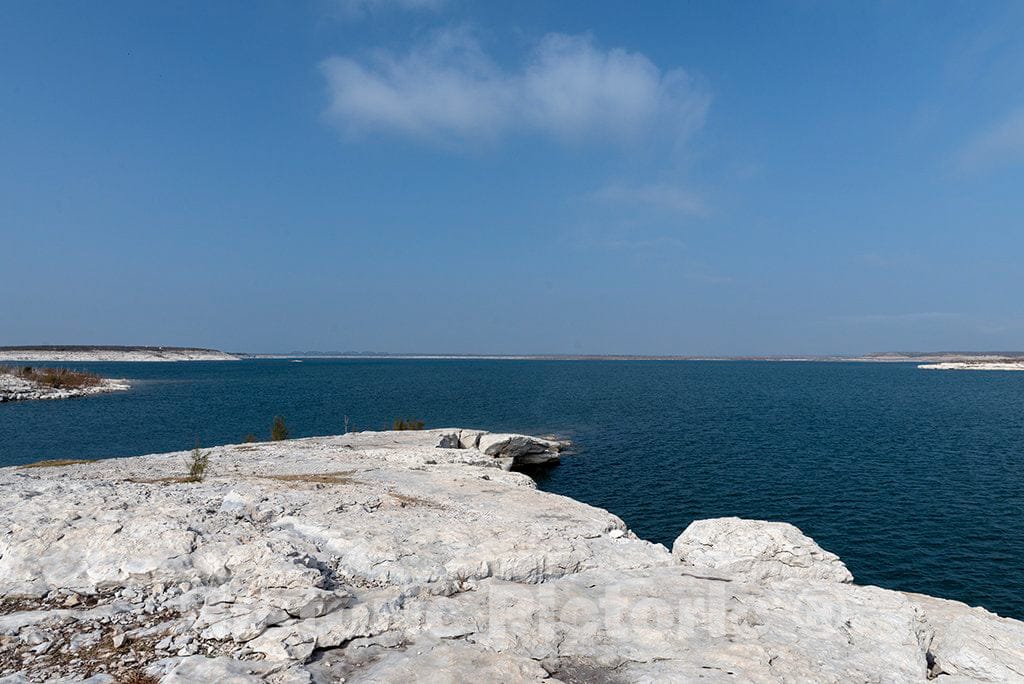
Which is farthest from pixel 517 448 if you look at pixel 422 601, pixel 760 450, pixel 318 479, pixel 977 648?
pixel 977 648

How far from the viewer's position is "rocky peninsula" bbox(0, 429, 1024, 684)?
30.5 feet

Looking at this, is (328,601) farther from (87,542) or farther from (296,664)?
(87,542)

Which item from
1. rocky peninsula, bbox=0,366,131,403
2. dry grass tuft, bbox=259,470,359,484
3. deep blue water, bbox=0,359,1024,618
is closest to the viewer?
dry grass tuft, bbox=259,470,359,484

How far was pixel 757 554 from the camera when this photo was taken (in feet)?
50.0

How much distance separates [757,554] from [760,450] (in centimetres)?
3706

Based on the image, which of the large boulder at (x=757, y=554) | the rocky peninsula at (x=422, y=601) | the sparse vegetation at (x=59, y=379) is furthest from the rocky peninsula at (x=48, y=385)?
the large boulder at (x=757, y=554)

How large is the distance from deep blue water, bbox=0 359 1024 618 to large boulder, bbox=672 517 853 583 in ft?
36.9

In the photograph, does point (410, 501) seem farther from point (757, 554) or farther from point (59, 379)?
point (59, 379)

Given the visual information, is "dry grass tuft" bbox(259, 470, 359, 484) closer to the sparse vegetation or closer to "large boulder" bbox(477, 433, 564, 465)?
"large boulder" bbox(477, 433, 564, 465)

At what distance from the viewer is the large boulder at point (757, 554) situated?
14.7m

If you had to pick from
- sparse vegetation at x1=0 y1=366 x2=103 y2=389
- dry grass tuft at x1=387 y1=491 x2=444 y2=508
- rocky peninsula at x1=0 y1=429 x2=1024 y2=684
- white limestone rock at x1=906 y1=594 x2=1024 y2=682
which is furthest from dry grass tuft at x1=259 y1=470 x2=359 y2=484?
sparse vegetation at x1=0 y1=366 x2=103 y2=389

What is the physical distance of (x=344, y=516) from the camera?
16906mm

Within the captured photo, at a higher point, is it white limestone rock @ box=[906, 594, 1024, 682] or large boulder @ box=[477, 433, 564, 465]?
white limestone rock @ box=[906, 594, 1024, 682]

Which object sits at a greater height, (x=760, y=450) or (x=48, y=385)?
(x=760, y=450)
